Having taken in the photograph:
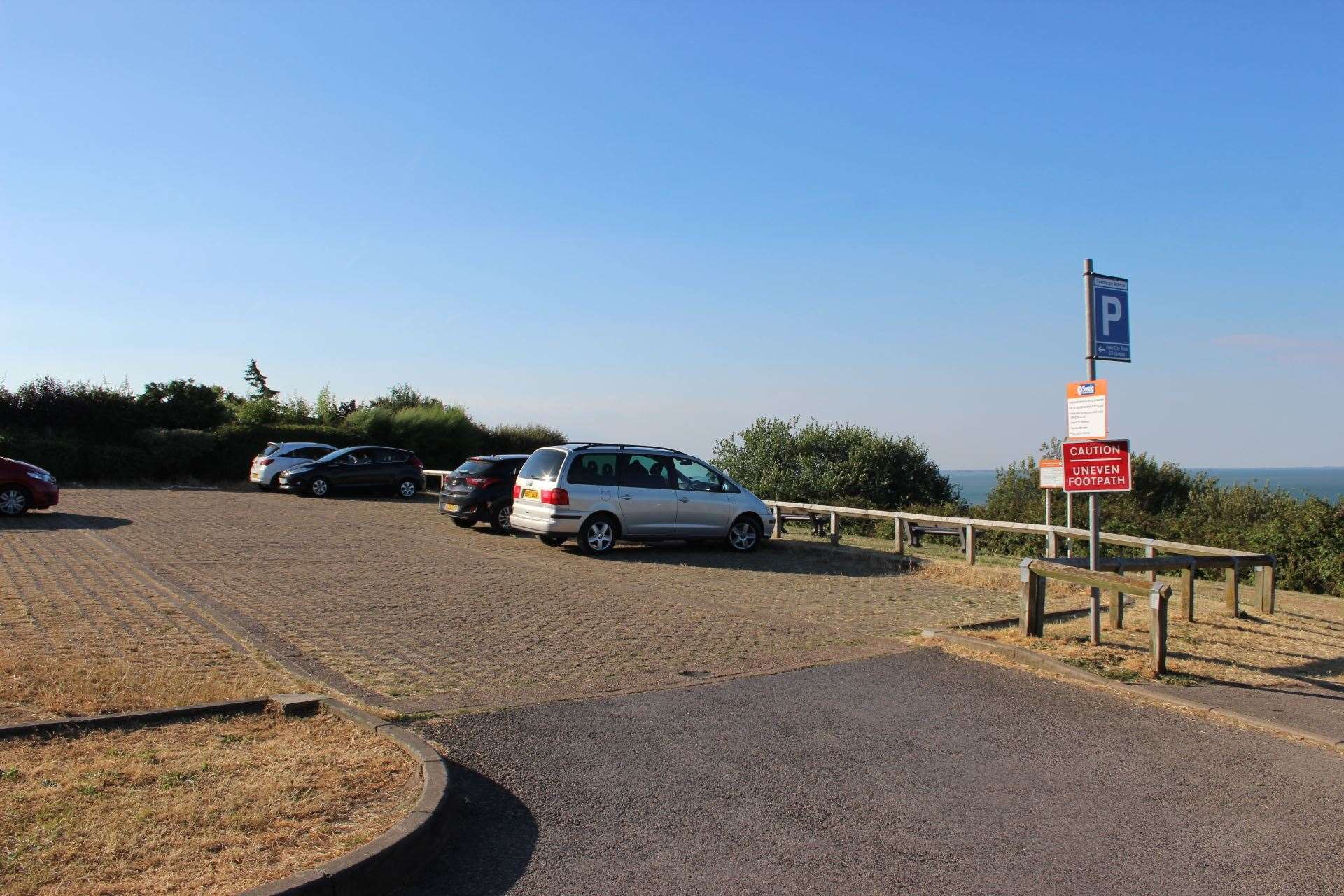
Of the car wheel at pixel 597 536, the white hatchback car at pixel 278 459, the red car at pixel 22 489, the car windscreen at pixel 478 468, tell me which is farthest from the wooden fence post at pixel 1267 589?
the white hatchback car at pixel 278 459

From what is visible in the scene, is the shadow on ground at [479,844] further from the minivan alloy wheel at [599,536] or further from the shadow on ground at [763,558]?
the minivan alloy wheel at [599,536]

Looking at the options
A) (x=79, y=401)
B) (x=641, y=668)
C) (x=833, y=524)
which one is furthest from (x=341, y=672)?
(x=79, y=401)

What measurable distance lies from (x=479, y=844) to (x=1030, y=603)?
640cm

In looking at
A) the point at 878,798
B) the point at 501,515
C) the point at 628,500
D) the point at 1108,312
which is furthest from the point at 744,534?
the point at 878,798

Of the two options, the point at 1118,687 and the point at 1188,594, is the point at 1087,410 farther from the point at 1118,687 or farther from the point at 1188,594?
the point at 1188,594

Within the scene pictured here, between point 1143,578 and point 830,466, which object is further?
point 830,466

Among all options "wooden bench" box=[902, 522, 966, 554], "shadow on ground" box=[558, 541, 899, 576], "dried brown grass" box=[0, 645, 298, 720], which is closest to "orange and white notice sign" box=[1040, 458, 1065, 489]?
"shadow on ground" box=[558, 541, 899, 576]

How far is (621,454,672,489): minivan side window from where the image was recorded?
55.1 ft

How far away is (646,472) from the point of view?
16984 millimetres

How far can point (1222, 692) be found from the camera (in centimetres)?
777

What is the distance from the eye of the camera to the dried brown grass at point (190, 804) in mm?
4027

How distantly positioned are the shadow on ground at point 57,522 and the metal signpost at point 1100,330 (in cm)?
1630

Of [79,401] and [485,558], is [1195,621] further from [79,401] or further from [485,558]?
[79,401]

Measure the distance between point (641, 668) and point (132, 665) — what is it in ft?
12.2
